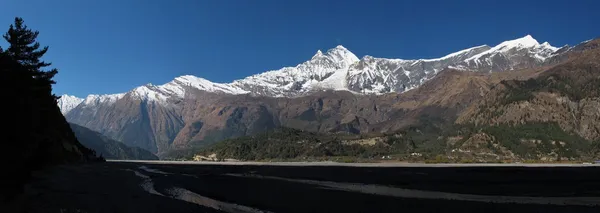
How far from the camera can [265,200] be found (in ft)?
174

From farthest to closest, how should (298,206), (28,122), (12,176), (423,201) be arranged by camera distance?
(28,122) → (423,201) → (298,206) → (12,176)

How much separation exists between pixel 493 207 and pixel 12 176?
48227mm

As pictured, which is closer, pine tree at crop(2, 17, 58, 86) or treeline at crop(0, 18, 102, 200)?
treeline at crop(0, 18, 102, 200)

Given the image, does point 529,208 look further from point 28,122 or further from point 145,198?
point 28,122

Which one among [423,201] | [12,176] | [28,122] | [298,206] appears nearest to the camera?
[12,176]

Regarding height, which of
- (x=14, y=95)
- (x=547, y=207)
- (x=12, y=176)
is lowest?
(x=547, y=207)

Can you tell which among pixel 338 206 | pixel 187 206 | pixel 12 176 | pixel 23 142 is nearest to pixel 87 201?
pixel 12 176

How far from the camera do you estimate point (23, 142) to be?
55875 mm

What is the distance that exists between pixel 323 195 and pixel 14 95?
3946cm

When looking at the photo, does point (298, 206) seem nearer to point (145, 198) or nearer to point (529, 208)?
point (145, 198)

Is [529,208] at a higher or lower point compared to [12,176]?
lower

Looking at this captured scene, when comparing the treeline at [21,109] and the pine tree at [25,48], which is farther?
the pine tree at [25,48]

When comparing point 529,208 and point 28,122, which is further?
point 28,122

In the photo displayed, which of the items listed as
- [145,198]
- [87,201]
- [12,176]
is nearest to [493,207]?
[145,198]
